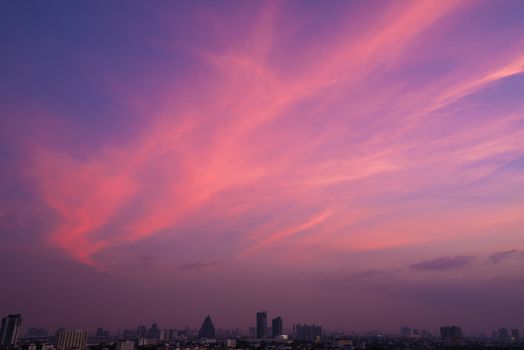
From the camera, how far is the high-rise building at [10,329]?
5207 inches

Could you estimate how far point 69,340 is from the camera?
415 feet

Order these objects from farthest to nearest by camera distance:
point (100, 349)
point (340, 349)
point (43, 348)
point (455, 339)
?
point (455, 339) < point (340, 349) < point (100, 349) < point (43, 348)

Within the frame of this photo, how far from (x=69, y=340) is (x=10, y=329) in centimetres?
2380

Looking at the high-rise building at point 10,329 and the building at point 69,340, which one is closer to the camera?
the building at point 69,340

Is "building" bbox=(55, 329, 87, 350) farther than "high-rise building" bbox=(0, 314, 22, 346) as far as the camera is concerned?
No

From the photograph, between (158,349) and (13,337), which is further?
(13,337)

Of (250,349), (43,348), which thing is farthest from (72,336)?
(250,349)

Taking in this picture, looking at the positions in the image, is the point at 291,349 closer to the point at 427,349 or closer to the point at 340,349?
the point at 340,349

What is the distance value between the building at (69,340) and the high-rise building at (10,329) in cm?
1746

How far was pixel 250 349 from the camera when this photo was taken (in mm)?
138250

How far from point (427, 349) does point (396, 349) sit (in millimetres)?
11286

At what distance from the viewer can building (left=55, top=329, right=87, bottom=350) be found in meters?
124

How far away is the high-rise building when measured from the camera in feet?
434

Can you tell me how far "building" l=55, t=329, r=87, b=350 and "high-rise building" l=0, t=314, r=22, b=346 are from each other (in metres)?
17.5
